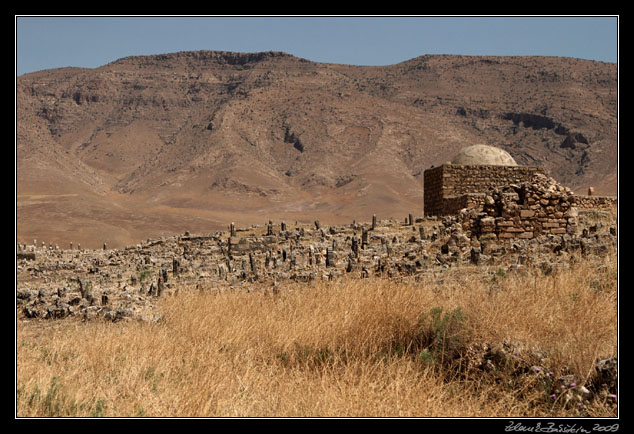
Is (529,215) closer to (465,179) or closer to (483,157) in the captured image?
(465,179)

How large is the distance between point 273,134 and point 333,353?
9450 cm

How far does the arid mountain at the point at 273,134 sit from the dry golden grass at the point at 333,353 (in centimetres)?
3841

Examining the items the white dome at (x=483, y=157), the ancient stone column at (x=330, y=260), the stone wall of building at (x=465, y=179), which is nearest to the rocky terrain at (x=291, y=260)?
the ancient stone column at (x=330, y=260)

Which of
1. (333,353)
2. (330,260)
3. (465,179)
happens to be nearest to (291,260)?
(330,260)

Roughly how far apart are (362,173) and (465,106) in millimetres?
39042

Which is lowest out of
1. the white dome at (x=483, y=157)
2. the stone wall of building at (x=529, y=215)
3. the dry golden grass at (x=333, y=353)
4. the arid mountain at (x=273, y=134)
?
the dry golden grass at (x=333, y=353)

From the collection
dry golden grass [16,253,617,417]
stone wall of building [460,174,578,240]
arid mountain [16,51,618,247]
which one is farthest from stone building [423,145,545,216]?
arid mountain [16,51,618,247]

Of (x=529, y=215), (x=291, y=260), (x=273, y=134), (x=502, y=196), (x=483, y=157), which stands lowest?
(x=291, y=260)

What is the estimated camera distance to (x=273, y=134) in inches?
3861

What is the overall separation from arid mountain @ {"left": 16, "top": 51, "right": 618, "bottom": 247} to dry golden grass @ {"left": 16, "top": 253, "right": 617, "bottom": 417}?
38.4m

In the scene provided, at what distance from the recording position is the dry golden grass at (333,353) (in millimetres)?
4102

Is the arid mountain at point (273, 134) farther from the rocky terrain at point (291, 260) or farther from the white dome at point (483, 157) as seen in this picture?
the white dome at point (483, 157)

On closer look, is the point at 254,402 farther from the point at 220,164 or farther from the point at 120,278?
the point at 220,164

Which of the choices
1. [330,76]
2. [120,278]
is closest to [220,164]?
[330,76]
